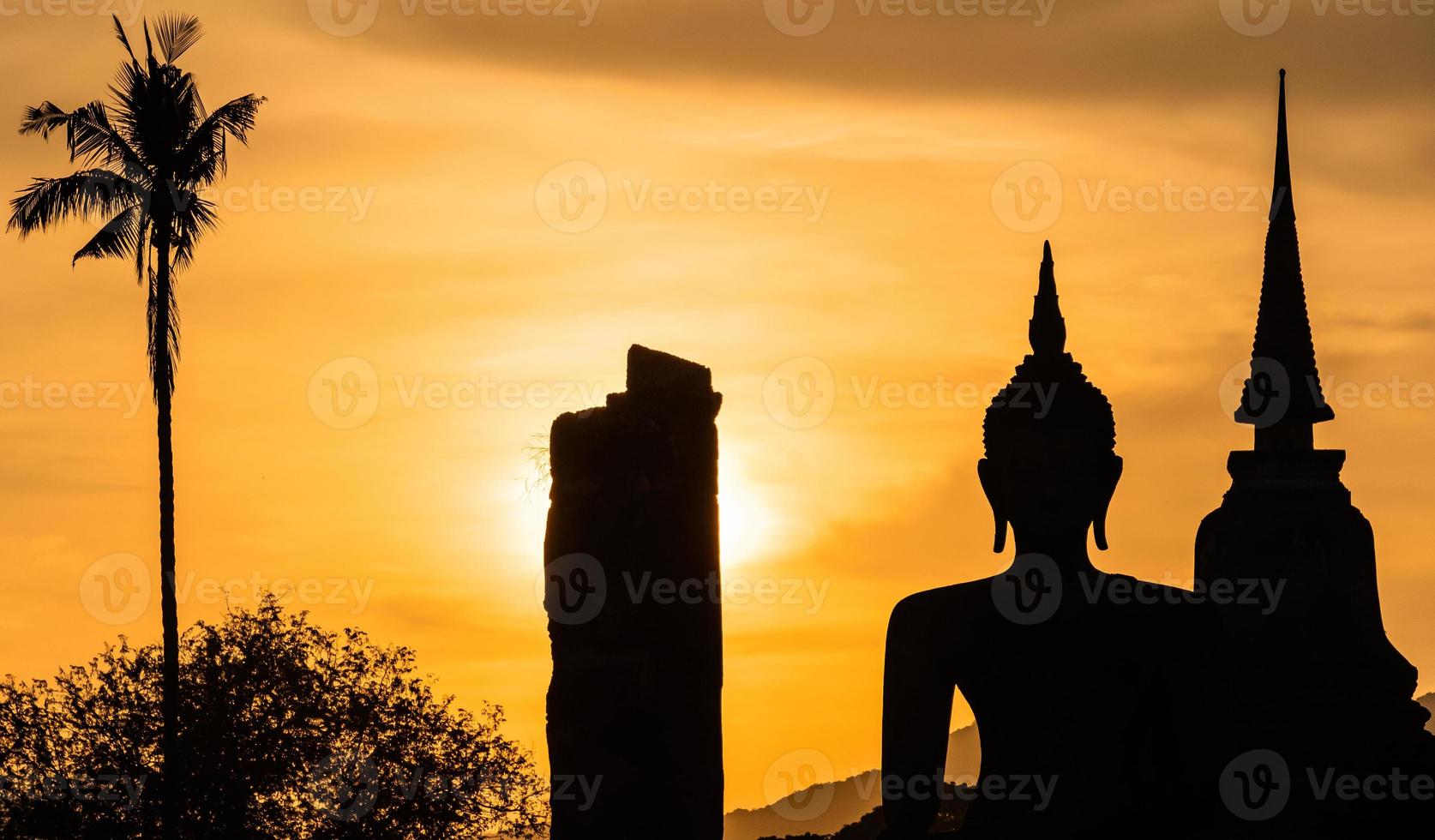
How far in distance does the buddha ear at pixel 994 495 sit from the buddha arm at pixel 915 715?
17.4 inches

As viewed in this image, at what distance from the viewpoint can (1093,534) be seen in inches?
374

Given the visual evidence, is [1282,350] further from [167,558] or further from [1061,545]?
[1061,545]

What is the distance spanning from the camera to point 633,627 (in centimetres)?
1659

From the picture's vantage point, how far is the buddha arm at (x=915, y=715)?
9.42 meters

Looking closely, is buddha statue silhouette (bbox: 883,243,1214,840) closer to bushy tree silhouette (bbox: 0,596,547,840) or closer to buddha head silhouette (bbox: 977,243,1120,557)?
buddha head silhouette (bbox: 977,243,1120,557)

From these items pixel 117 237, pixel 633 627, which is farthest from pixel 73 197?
pixel 633 627

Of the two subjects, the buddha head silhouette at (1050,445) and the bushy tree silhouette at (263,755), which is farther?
the bushy tree silhouette at (263,755)

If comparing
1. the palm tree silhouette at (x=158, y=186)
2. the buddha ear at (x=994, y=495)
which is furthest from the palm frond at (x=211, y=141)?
the buddha ear at (x=994, y=495)

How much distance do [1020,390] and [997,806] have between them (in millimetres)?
1762

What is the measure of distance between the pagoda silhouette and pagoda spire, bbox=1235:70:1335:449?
0.05 m

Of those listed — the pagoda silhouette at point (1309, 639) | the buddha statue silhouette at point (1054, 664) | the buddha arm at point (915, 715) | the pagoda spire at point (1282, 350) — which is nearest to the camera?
the buddha statue silhouette at point (1054, 664)

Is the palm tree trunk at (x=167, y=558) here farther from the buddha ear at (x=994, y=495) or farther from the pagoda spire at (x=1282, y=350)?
the buddha ear at (x=994, y=495)

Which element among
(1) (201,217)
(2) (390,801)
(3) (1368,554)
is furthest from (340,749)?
(3) (1368,554)

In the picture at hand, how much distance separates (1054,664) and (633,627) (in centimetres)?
751
